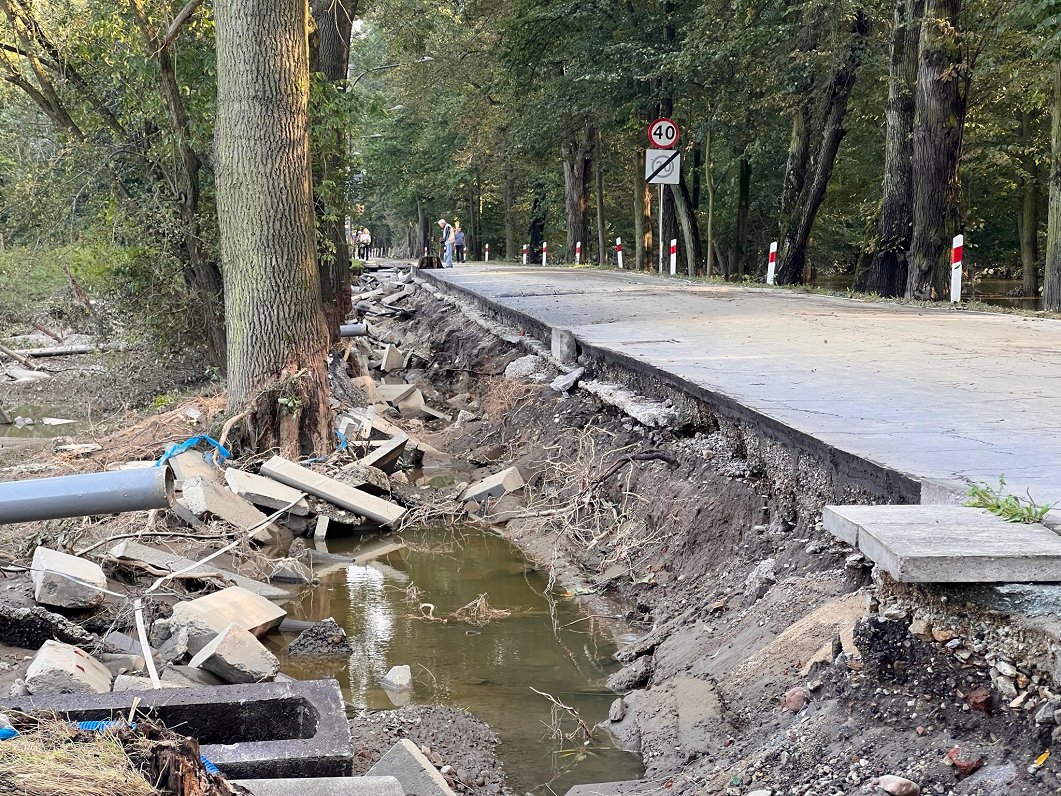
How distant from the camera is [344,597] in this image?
674cm

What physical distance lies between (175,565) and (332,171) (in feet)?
23.7

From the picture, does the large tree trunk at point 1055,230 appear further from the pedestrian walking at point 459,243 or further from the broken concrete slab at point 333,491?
the pedestrian walking at point 459,243

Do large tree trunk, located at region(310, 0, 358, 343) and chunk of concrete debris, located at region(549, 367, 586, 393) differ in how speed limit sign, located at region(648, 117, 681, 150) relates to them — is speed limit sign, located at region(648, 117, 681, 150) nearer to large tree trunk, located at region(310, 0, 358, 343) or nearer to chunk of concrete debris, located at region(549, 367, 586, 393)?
large tree trunk, located at region(310, 0, 358, 343)

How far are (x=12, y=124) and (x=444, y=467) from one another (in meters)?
8.79

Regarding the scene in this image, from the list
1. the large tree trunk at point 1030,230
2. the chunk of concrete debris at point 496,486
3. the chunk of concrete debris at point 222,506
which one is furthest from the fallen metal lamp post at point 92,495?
the large tree trunk at point 1030,230

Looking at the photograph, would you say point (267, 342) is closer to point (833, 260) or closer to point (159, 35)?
point (159, 35)

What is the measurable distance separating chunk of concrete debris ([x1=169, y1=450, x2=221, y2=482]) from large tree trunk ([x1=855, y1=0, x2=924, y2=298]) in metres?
11.9

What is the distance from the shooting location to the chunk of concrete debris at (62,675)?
12.8 ft

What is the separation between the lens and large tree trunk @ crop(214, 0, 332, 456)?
8734mm

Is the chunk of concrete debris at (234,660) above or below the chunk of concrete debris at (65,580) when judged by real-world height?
below

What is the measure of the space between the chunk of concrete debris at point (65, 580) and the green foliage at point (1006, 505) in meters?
4.47

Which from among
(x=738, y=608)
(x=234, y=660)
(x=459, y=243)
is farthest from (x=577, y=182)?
(x=234, y=660)

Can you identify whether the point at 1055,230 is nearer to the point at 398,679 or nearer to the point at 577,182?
the point at 398,679

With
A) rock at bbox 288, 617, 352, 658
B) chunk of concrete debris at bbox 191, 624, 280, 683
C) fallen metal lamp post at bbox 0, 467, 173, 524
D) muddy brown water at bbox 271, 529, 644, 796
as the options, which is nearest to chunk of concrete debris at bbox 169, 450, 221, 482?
muddy brown water at bbox 271, 529, 644, 796
